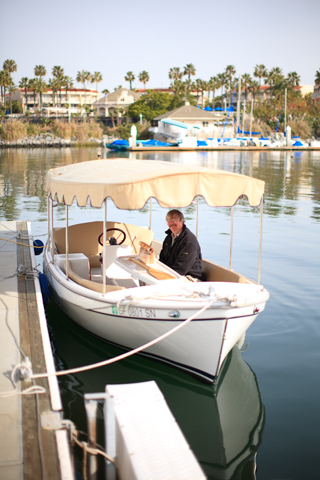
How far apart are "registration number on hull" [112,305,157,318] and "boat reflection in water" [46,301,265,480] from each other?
36.6 inches

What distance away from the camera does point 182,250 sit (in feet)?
25.6

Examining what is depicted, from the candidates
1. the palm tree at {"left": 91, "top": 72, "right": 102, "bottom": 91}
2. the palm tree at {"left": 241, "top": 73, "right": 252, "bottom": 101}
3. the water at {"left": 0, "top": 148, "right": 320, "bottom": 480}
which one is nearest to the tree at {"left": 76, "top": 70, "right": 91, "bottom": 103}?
the palm tree at {"left": 91, "top": 72, "right": 102, "bottom": 91}

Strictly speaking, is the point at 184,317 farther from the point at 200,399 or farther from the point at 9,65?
the point at 9,65

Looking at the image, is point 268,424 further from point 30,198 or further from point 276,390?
point 30,198

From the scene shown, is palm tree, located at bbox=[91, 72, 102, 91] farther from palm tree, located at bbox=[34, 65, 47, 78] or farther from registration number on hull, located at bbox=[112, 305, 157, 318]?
registration number on hull, located at bbox=[112, 305, 157, 318]

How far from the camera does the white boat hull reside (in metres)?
6.26

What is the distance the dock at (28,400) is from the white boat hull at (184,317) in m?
0.96

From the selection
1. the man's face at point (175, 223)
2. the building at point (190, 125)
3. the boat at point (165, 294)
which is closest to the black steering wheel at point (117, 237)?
the boat at point (165, 294)

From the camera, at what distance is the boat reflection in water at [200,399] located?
550cm

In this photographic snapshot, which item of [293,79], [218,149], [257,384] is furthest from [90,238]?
[293,79]

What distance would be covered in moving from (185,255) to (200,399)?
2.16 metres

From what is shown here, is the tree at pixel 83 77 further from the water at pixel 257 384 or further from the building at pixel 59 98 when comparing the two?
the water at pixel 257 384

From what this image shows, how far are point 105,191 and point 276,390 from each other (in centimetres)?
343

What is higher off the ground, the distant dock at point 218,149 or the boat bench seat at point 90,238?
the distant dock at point 218,149
